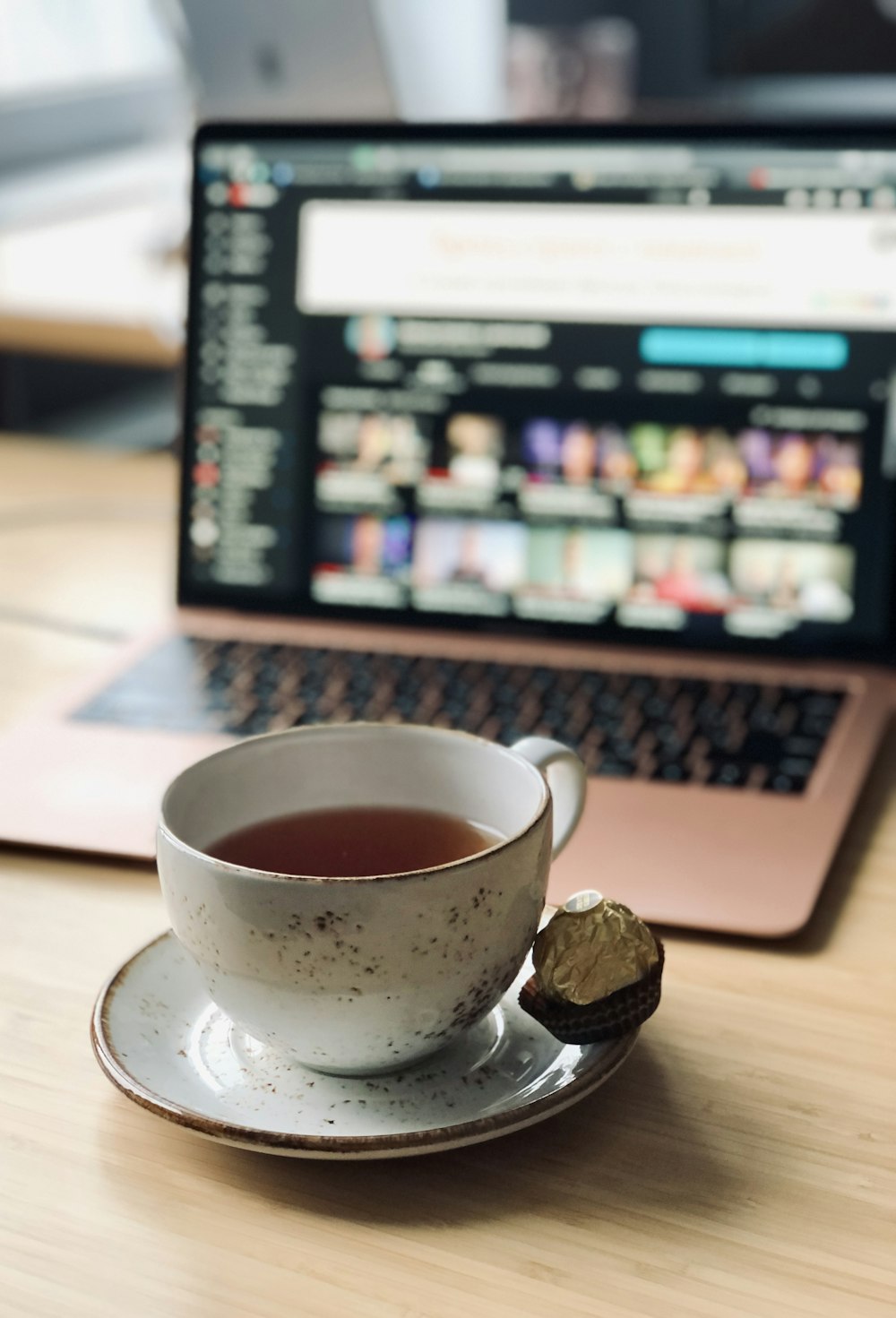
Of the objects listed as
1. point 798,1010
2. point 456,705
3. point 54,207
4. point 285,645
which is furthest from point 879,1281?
point 54,207

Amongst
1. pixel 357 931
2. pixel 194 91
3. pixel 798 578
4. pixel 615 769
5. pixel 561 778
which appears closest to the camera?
pixel 357 931

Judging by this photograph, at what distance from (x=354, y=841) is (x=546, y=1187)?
0.12 metres

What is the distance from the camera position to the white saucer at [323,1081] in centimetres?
37

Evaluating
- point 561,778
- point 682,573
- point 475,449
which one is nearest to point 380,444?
point 475,449

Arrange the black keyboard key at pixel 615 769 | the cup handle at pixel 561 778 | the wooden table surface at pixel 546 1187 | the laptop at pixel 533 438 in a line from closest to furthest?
the wooden table surface at pixel 546 1187 → the cup handle at pixel 561 778 → the black keyboard key at pixel 615 769 → the laptop at pixel 533 438

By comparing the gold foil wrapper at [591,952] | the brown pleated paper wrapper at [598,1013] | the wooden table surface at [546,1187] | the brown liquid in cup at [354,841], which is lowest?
the wooden table surface at [546,1187]

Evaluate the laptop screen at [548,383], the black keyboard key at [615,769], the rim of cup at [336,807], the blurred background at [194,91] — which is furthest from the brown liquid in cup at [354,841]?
the blurred background at [194,91]

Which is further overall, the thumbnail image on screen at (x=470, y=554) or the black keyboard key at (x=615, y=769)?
the thumbnail image on screen at (x=470, y=554)

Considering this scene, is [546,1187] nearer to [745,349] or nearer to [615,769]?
[615,769]

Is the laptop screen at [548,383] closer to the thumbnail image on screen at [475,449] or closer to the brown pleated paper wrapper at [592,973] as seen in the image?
the thumbnail image on screen at [475,449]

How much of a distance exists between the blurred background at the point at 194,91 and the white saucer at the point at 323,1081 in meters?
0.56

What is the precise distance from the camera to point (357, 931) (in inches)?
14.3

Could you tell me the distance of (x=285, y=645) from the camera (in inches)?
31.2

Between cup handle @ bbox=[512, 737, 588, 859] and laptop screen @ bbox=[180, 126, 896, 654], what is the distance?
0.34 meters
